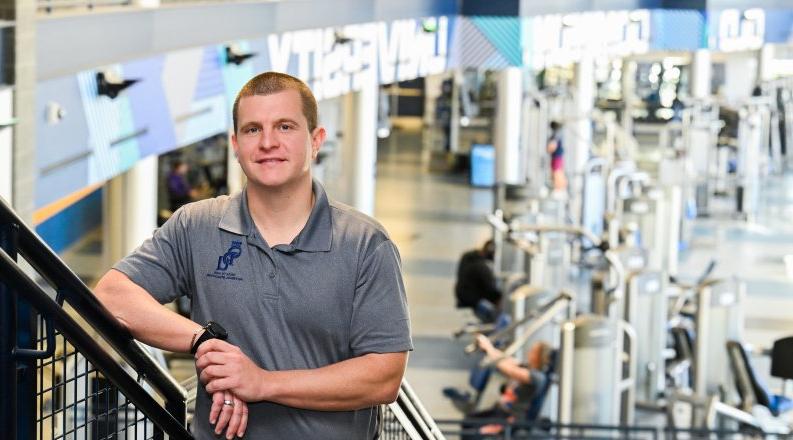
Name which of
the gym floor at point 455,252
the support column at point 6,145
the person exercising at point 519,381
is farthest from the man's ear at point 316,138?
the gym floor at point 455,252

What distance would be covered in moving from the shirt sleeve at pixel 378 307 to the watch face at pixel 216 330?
8.5 inches

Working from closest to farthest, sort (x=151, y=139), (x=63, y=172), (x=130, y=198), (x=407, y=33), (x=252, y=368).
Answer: (x=252, y=368)
(x=63, y=172)
(x=151, y=139)
(x=130, y=198)
(x=407, y=33)

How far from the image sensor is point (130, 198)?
437 inches

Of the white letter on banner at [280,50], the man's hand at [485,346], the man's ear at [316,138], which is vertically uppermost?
the white letter on banner at [280,50]

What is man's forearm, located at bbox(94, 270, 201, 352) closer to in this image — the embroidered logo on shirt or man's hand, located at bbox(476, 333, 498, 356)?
the embroidered logo on shirt

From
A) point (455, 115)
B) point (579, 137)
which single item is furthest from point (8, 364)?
point (455, 115)

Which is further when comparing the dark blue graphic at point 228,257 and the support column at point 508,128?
the support column at point 508,128

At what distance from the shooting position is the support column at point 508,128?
2225 centimetres

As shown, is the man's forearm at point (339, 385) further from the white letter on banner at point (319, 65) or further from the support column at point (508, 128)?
the support column at point (508, 128)

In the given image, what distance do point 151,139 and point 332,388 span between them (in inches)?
260

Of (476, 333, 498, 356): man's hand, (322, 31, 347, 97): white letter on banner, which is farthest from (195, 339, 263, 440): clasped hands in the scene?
(322, 31, 347, 97): white letter on banner

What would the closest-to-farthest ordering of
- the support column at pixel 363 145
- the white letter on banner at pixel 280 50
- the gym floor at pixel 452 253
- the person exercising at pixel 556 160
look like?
1. the white letter on banner at pixel 280 50
2. the gym floor at pixel 452 253
3. the support column at pixel 363 145
4. the person exercising at pixel 556 160

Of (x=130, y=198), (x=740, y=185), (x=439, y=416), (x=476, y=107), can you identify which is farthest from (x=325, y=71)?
(x=476, y=107)

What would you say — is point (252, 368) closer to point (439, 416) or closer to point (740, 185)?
point (439, 416)
